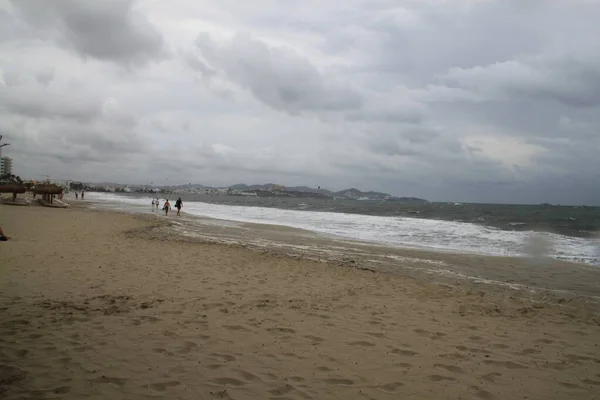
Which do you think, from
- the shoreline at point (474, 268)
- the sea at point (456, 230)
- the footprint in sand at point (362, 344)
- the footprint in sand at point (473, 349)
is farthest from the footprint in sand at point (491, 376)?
the sea at point (456, 230)

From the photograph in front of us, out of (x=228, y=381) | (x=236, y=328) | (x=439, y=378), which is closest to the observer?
(x=228, y=381)

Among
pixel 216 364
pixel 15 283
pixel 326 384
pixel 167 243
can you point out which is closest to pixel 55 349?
pixel 216 364

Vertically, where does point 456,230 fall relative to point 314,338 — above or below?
above

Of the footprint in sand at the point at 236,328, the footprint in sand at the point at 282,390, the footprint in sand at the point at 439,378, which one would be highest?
the footprint in sand at the point at 236,328

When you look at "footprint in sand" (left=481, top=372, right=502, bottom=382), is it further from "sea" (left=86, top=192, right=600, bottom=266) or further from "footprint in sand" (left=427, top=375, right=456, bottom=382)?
"sea" (left=86, top=192, right=600, bottom=266)

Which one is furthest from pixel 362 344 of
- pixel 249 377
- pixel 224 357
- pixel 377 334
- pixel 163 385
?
pixel 163 385

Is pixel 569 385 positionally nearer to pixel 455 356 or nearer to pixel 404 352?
pixel 455 356

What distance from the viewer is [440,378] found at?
4.19 meters

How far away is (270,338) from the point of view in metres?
5.09

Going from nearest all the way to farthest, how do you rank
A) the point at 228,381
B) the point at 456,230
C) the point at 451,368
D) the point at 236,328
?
the point at 228,381, the point at 451,368, the point at 236,328, the point at 456,230

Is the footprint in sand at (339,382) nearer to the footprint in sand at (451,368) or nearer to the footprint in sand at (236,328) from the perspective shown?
the footprint in sand at (451,368)

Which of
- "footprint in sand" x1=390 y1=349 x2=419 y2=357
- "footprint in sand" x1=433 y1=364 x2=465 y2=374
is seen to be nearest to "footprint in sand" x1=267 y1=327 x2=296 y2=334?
"footprint in sand" x1=390 y1=349 x2=419 y2=357

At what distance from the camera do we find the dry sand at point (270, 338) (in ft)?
12.5

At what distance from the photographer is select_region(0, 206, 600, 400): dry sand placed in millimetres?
3820
